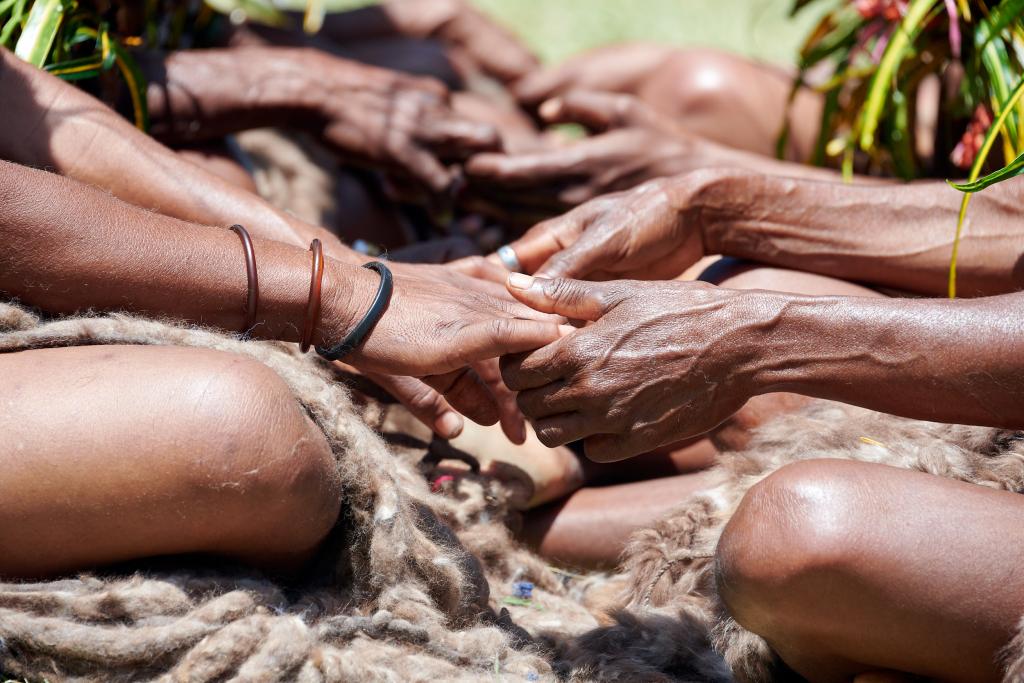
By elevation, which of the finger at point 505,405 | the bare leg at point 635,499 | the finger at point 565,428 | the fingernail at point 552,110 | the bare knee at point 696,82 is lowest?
the bare leg at point 635,499

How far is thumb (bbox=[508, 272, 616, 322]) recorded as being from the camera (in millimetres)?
1823

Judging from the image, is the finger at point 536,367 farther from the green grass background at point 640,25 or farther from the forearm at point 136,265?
the green grass background at point 640,25

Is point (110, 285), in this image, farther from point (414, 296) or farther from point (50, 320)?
point (414, 296)

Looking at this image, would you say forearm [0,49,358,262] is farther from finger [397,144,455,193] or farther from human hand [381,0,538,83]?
human hand [381,0,538,83]

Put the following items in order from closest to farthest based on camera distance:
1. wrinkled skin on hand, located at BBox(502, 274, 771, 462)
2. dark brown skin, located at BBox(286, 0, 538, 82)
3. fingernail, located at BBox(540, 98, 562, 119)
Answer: wrinkled skin on hand, located at BBox(502, 274, 771, 462), fingernail, located at BBox(540, 98, 562, 119), dark brown skin, located at BBox(286, 0, 538, 82)

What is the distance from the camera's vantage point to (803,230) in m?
2.35

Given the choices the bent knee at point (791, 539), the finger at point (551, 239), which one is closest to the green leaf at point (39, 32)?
the finger at point (551, 239)

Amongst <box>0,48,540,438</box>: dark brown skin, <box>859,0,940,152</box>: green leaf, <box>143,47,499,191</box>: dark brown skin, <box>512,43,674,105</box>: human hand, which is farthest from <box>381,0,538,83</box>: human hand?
<box>0,48,540,438</box>: dark brown skin

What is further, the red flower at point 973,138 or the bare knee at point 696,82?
the bare knee at point 696,82

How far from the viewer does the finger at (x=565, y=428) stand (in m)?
1.80

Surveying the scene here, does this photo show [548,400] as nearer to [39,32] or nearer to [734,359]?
[734,359]

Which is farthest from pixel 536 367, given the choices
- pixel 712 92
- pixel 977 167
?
pixel 712 92

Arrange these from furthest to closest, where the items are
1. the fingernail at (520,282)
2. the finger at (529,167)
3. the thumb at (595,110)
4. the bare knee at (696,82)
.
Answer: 1. the bare knee at (696,82)
2. the thumb at (595,110)
3. the finger at (529,167)
4. the fingernail at (520,282)

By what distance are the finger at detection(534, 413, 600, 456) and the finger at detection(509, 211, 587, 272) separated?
0.58m
